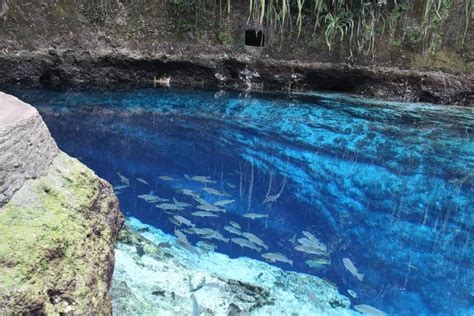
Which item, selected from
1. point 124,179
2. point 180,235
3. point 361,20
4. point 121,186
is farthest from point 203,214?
point 361,20

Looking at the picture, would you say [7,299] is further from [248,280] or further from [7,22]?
[7,22]

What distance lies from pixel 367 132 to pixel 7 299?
540 centimetres

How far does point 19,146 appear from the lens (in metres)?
1.93

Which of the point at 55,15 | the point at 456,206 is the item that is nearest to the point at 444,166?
the point at 456,206

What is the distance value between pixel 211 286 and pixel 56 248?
107cm

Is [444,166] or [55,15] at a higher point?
[55,15]

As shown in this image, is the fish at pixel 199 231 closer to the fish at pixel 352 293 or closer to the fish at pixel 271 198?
the fish at pixel 271 198

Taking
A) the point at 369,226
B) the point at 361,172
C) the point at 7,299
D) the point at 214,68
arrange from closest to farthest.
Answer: the point at 7,299, the point at 369,226, the point at 361,172, the point at 214,68

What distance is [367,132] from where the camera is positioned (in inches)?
245

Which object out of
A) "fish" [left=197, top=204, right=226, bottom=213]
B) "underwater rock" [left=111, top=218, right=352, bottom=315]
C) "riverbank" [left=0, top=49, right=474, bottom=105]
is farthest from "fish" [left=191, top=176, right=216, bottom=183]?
"riverbank" [left=0, top=49, right=474, bottom=105]

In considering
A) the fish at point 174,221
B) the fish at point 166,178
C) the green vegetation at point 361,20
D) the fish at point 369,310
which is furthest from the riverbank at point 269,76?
the fish at point 369,310

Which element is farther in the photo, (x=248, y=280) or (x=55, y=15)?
(x=55, y=15)

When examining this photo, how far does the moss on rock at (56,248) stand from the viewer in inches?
64.6

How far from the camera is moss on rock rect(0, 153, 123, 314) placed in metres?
1.64
